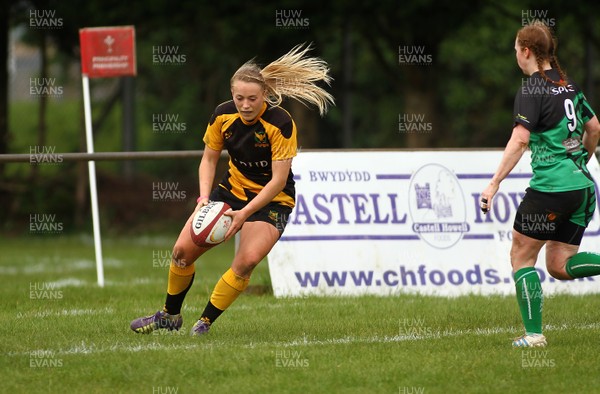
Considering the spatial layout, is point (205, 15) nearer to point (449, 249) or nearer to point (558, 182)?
point (449, 249)

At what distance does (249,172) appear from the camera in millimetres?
7613

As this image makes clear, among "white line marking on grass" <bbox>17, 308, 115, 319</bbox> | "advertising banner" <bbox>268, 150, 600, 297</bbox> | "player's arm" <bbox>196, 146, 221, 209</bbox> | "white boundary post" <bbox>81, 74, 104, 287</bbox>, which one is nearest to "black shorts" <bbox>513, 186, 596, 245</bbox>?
"player's arm" <bbox>196, 146, 221, 209</bbox>

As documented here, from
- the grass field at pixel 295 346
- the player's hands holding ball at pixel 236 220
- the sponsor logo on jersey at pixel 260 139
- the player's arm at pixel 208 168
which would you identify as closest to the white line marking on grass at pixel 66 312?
the grass field at pixel 295 346

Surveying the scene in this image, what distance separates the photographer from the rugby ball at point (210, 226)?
7.29 metres

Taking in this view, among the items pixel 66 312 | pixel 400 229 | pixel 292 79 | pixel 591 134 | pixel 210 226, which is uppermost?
pixel 292 79

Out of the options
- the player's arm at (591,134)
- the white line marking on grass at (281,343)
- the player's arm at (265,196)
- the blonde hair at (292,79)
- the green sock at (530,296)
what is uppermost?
the blonde hair at (292,79)

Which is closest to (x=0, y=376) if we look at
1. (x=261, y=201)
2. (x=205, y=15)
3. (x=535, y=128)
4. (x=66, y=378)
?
(x=66, y=378)

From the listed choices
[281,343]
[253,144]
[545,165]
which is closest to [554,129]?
[545,165]

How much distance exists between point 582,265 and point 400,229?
350 centimetres

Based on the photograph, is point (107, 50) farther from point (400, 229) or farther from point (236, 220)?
point (236, 220)

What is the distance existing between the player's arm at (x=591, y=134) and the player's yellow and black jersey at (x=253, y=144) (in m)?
1.98

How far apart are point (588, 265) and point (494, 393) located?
1.59 metres

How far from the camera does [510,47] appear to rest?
26.5m

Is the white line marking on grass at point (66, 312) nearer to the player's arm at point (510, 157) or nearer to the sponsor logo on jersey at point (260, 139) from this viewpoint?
the sponsor logo on jersey at point (260, 139)
